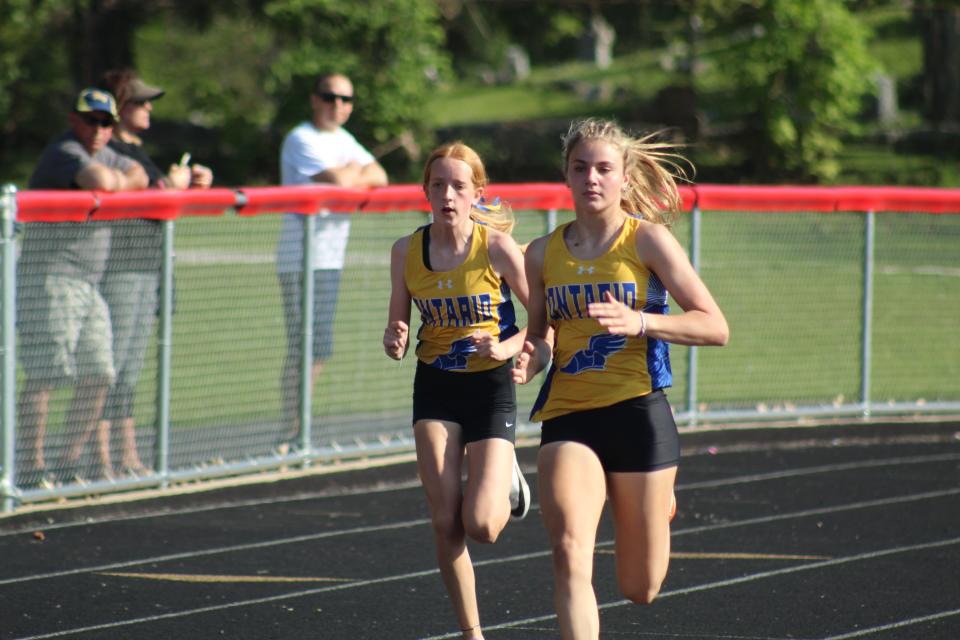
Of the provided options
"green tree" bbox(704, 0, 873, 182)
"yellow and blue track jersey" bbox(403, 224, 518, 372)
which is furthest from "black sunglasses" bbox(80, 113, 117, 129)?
"green tree" bbox(704, 0, 873, 182)

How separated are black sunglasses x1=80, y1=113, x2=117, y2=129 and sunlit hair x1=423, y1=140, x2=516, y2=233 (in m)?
3.23

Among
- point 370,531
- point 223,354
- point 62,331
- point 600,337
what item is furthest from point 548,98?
point 600,337

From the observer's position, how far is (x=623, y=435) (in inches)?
201

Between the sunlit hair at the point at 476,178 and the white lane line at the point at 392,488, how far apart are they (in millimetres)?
3157

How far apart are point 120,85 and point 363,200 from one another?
5.35 ft

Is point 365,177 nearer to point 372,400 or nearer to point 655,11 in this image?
point 372,400

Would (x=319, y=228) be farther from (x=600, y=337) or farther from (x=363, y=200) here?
(x=600, y=337)

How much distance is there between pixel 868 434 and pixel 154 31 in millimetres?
44528

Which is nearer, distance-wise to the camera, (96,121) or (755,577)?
(755,577)

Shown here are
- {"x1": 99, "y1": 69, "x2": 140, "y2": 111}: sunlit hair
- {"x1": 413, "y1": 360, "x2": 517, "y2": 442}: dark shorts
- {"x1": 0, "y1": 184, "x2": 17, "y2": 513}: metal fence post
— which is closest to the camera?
{"x1": 413, "y1": 360, "x2": 517, "y2": 442}: dark shorts

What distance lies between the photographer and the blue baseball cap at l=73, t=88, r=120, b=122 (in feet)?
28.0

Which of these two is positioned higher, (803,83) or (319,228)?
(803,83)

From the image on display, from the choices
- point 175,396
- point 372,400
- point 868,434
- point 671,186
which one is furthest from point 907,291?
point 671,186

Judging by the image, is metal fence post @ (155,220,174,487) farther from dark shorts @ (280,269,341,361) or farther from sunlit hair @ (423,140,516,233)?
sunlit hair @ (423,140,516,233)
